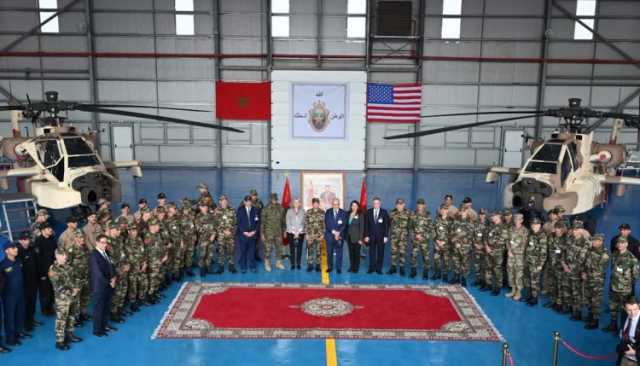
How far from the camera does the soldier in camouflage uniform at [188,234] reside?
9.50 metres

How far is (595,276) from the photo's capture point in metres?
7.56

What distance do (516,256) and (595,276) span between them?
132 centimetres

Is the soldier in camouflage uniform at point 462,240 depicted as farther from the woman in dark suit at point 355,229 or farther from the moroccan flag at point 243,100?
the moroccan flag at point 243,100

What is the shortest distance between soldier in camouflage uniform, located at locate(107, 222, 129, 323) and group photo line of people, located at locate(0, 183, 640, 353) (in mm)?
20

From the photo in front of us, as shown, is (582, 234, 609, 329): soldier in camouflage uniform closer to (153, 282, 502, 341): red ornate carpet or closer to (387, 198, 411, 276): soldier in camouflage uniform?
(153, 282, 502, 341): red ornate carpet

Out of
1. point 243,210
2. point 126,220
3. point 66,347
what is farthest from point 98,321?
point 243,210

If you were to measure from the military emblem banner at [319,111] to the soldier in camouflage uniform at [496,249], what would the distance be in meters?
14.4

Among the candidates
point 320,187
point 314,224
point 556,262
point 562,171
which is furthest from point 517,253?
point 320,187

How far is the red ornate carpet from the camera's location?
7.53 meters

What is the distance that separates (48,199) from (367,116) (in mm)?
14583

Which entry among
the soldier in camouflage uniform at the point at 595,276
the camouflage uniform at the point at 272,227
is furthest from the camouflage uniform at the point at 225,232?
the soldier in camouflage uniform at the point at 595,276

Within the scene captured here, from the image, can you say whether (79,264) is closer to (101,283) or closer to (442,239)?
(101,283)

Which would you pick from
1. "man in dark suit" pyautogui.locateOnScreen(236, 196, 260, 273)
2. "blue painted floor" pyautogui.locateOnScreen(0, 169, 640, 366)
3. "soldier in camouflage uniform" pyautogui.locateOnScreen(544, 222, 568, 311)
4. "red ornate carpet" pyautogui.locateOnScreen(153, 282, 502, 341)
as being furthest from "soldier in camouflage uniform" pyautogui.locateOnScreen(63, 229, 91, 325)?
"soldier in camouflage uniform" pyautogui.locateOnScreen(544, 222, 568, 311)

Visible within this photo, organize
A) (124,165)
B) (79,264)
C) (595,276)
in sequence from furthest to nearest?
(124,165), (595,276), (79,264)
